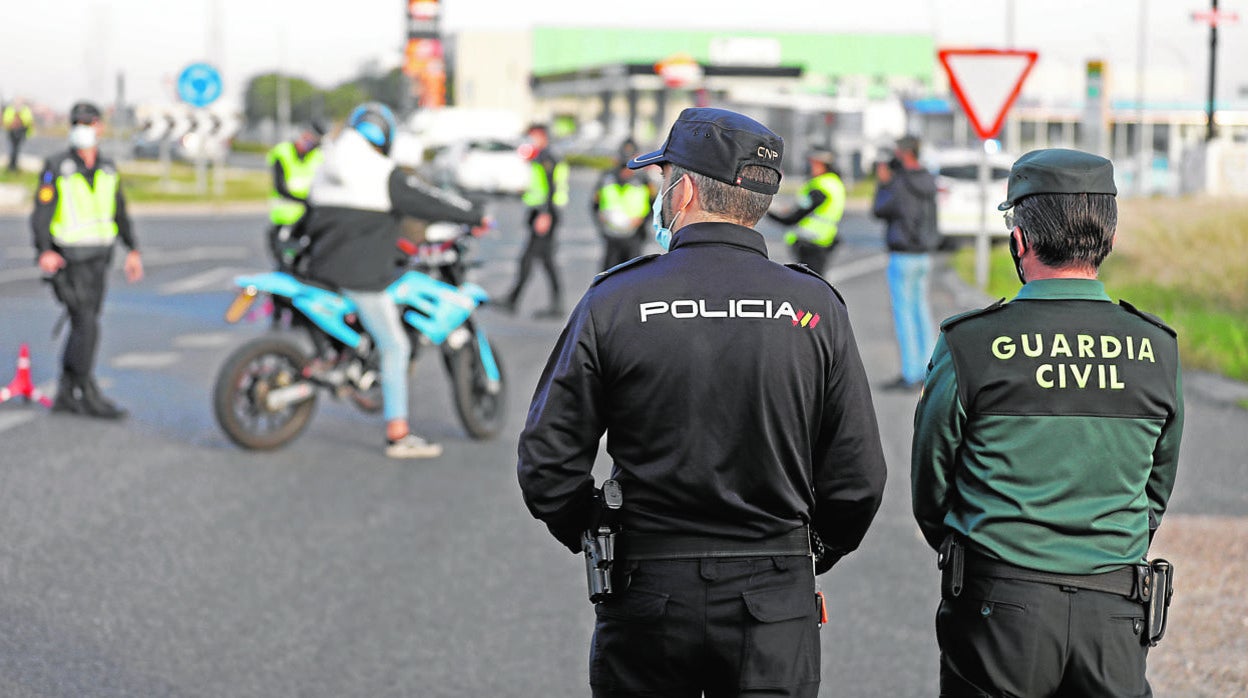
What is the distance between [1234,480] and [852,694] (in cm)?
443

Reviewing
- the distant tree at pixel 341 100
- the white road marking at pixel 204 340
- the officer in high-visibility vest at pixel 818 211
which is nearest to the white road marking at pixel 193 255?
the white road marking at pixel 204 340

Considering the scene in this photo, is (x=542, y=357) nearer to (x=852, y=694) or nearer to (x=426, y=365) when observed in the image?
(x=426, y=365)

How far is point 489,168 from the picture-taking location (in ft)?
140

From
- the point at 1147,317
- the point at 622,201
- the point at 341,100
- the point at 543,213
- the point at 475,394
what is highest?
the point at 341,100

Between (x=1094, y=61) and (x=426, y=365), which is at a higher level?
(x=1094, y=61)

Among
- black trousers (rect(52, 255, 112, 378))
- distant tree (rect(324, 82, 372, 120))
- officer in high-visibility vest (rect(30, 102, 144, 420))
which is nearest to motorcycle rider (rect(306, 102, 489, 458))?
officer in high-visibility vest (rect(30, 102, 144, 420))

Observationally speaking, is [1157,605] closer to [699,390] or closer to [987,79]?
[699,390]

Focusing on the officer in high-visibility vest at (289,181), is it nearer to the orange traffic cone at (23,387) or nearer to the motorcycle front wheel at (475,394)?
the orange traffic cone at (23,387)

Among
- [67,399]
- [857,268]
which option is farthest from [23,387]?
[857,268]

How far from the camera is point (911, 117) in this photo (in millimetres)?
65688

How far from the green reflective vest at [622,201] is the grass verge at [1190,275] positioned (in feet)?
13.3

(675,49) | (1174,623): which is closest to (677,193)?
(1174,623)

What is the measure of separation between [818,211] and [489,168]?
29.8m

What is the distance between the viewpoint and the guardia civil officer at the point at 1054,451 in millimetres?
3258
